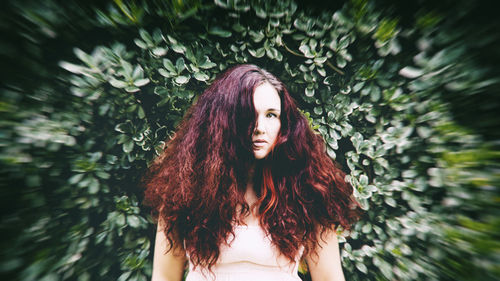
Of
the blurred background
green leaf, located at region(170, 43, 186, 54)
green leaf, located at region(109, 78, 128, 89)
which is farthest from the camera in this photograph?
green leaf, located at region(170, 43, 186, 54)

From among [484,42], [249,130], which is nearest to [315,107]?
[249,130]

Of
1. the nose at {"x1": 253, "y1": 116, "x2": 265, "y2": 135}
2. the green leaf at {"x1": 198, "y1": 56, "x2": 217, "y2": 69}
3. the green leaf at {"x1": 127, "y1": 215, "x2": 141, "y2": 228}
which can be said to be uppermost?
the green leaf at {"x1": 198, "y1": 56, "x2": 217, "y2": 69}

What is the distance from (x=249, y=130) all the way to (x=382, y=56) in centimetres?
72

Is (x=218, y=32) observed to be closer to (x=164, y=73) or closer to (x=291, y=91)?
(x=164, y=73)

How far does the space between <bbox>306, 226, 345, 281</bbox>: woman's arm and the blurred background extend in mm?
120

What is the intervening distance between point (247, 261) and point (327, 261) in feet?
1.37

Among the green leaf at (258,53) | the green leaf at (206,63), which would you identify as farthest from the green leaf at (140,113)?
the green leaf at (258,53)

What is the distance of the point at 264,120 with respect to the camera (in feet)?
3.66

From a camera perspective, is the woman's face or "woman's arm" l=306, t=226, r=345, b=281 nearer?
the woman's face

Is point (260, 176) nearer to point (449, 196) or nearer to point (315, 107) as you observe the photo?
point (315, 107)

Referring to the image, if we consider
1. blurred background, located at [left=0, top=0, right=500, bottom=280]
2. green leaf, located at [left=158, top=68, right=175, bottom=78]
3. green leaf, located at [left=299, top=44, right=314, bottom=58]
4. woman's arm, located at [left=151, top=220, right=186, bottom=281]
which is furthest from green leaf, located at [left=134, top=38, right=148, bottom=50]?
woman's arm, located at [left=151, top=220, right=186, bottom=281]

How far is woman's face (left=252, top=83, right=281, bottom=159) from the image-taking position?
1.10 m

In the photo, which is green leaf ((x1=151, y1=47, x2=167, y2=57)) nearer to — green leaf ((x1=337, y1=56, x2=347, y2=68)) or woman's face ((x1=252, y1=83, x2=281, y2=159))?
woman's face ((x1=252, y1=83, x2=281, y2=159))

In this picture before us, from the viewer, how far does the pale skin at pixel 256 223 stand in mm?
1109
